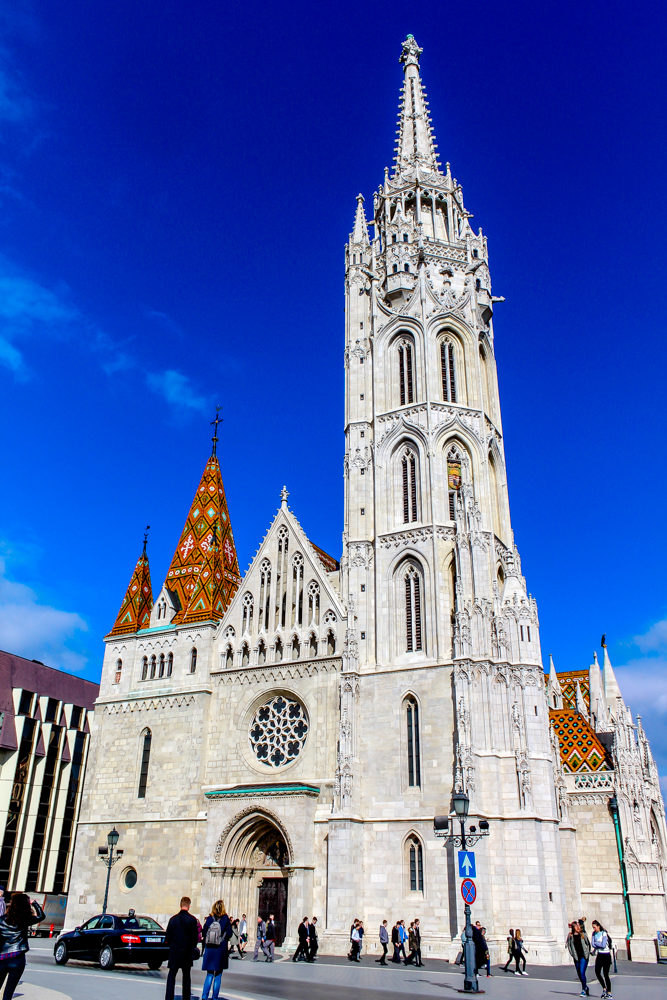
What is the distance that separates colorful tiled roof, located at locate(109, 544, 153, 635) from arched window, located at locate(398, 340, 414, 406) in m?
15.7

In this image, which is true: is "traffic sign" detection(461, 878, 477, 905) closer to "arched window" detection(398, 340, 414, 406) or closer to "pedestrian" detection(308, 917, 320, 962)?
"pedestrian" detection(308, 917, 320, 962)

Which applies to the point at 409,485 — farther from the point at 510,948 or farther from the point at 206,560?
the point at 510,948

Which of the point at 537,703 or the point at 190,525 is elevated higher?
the point at 190,525

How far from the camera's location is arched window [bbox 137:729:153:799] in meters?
34.1

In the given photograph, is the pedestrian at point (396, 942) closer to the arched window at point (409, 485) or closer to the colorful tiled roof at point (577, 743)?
the colorful tiled roof at point (577, 743)

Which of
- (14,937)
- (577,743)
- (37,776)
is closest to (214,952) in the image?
(14,937)

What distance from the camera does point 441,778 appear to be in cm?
2858

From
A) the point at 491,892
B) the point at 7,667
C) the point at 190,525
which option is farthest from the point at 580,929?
the point at 7,667

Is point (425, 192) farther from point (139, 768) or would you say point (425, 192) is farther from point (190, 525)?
point (139, 768)

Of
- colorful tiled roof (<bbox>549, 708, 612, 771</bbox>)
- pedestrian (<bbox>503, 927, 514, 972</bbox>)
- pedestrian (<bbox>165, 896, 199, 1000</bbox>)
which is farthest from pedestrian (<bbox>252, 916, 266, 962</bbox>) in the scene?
colorful tiled roof (<bbox>549, 708, 612, 771</bbox>)

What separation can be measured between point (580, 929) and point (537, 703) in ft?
36.0

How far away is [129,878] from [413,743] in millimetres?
13121

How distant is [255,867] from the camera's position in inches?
1207

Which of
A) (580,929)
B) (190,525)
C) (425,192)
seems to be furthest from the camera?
(425,192)
